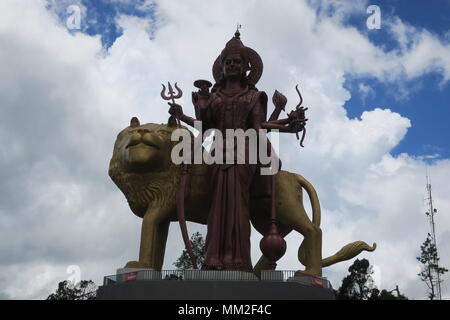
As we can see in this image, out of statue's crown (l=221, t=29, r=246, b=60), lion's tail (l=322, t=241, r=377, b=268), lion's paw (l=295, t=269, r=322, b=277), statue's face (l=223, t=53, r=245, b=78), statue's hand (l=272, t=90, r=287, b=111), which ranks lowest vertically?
lion's paw (l=295, t=269, r=322, b=277)

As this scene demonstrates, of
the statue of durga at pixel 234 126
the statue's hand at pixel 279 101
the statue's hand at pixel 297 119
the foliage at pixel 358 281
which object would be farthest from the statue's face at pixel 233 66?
the foliage at pixel 358 281

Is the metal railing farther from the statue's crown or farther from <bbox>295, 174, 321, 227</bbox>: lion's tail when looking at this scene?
the statue's crown

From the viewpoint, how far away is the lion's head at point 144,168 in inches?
427

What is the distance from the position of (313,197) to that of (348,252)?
4.07ft

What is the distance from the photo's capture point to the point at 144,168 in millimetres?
10953

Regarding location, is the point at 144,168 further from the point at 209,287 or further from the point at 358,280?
the point at 358,280

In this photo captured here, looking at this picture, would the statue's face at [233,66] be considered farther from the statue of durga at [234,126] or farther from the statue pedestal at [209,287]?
the statue pedestal at [209,287]

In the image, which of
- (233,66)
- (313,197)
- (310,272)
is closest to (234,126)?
(233,66)

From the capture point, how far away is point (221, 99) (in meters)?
11.1

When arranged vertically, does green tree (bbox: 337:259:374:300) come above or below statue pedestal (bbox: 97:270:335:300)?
above

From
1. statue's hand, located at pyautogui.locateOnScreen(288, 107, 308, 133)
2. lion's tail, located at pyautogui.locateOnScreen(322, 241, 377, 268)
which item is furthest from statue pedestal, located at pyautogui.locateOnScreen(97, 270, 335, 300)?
statue's hand, located at pyautogui.locateOnScreen(288, 107, 308, 133)

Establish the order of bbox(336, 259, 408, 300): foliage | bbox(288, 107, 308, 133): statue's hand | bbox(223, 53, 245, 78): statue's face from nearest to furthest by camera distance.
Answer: bbox(288, 107, 308, 133): statue's hand < bbox(223, 53, 245, 78): statue's face < bbox(336, 259, 408, 300): foliage

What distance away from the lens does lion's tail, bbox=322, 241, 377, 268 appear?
11.0 metres

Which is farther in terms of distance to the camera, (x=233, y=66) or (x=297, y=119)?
(x=233, y=66)
